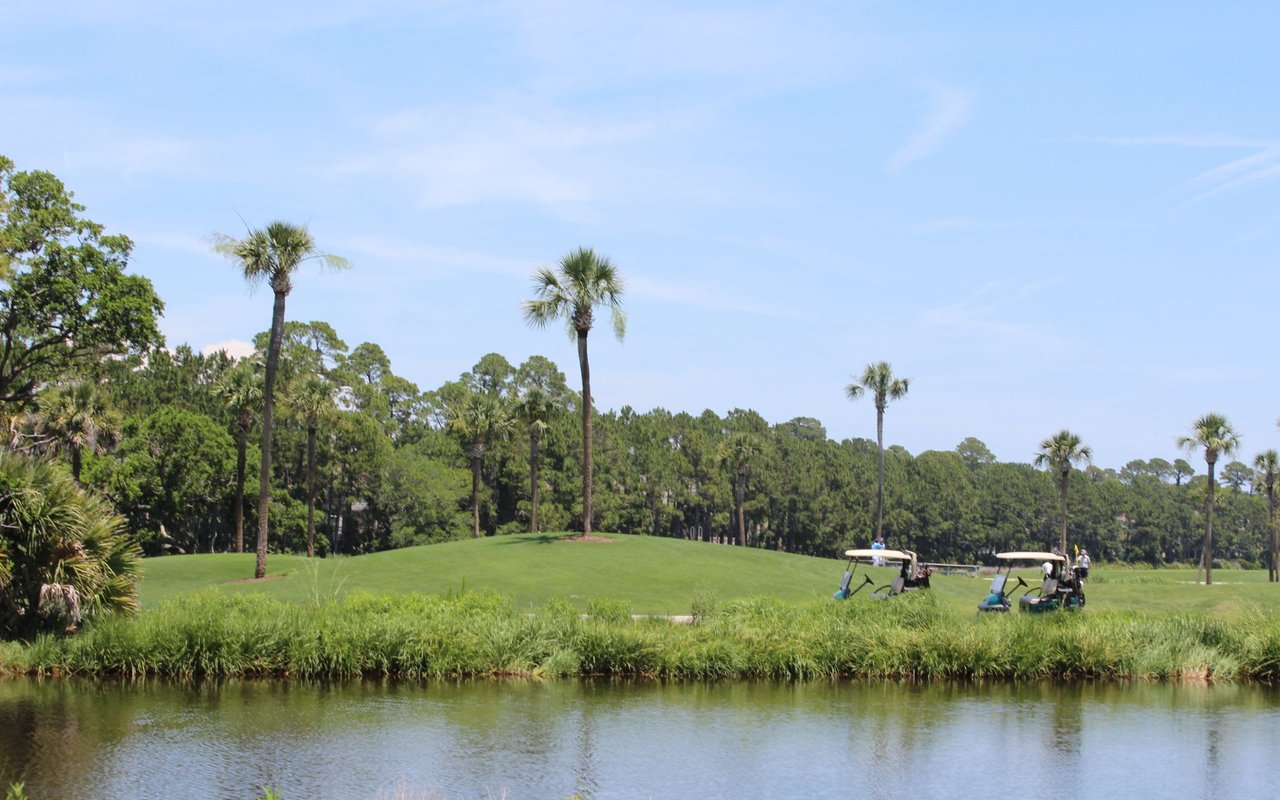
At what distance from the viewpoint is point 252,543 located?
8456cm

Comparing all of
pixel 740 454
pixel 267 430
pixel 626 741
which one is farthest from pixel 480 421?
pixel 626 741

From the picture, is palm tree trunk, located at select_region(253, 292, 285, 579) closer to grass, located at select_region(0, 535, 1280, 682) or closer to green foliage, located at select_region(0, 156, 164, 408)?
green foliage, located at select_region(0, 156, 164, 408)

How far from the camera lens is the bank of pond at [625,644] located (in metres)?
27.8

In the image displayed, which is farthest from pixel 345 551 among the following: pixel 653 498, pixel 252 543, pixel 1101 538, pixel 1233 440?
pixel 1101 538

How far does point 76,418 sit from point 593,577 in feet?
113

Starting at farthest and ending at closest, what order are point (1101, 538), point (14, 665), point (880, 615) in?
point (1101, 538)
point (880, 615)
point (14, 665)

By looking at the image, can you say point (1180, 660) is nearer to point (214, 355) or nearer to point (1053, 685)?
point (1053, 685)

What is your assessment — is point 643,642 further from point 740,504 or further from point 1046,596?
point 740,504

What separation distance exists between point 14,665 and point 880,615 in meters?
20.7

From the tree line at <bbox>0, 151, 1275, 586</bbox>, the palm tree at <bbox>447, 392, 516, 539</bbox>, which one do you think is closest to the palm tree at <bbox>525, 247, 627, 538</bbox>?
the tree line at <bbox>0, 151, 1275, 586</bbox>

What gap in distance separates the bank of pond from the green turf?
263 inches

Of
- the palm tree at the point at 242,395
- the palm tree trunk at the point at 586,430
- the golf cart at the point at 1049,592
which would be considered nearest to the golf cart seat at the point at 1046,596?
the golf cart at the point at 1049,592

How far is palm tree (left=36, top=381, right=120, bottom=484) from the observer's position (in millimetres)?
65812

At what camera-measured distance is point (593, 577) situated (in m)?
48.1
